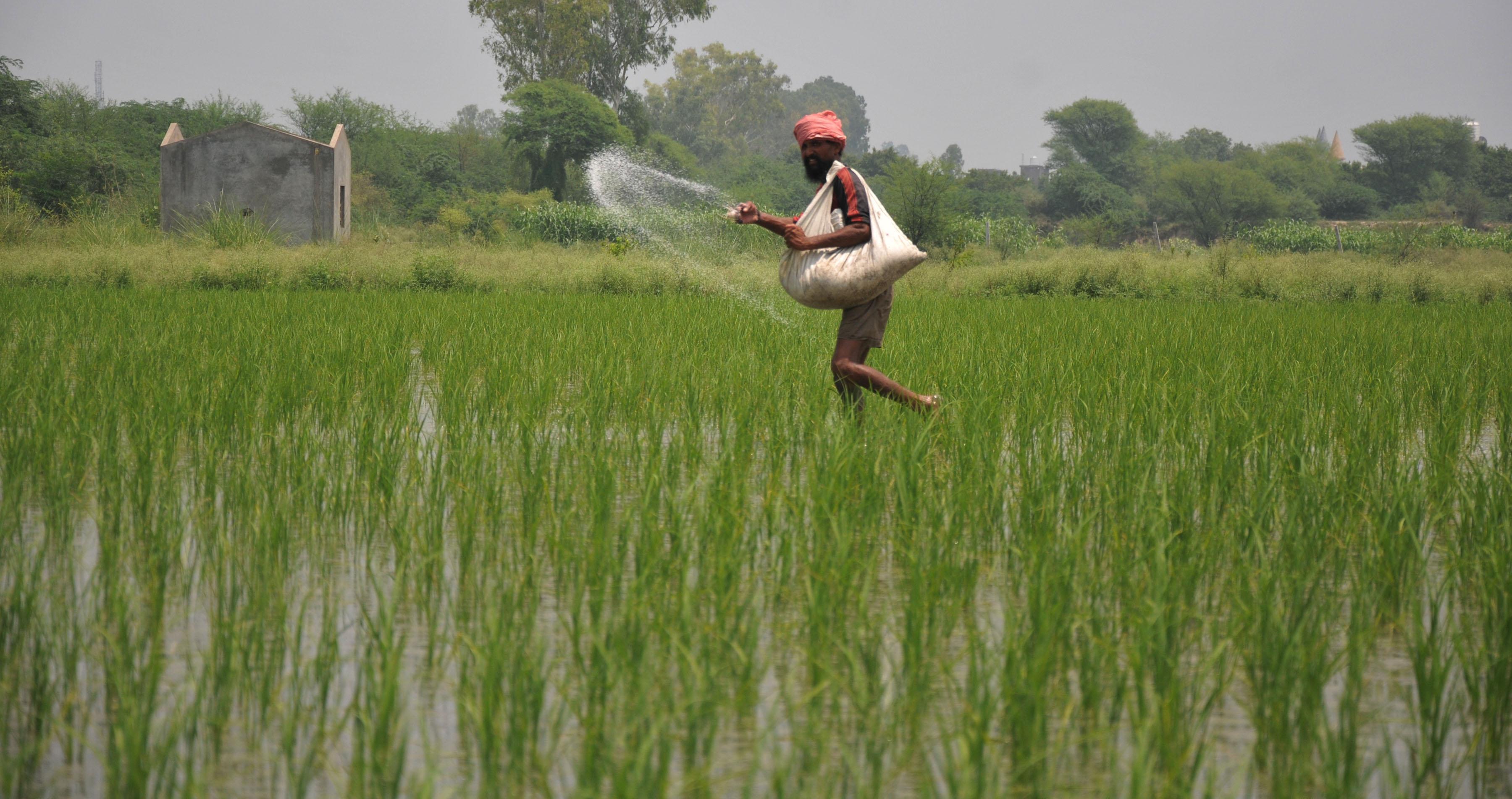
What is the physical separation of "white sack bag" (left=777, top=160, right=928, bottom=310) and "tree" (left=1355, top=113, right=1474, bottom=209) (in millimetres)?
49169

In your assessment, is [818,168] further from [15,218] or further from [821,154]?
[15,218]

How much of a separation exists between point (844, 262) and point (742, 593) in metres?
1.59

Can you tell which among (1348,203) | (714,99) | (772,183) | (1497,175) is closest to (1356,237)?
(1348,203)

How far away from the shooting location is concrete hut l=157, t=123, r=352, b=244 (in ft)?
64.3

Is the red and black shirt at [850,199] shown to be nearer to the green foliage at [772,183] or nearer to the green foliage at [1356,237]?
the green foliage at [1356,237]

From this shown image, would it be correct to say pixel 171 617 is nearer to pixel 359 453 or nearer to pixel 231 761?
pixel 231 761

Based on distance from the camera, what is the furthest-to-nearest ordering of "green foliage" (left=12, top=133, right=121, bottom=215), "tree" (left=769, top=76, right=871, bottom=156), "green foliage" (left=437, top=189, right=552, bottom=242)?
"tree" (left=769, top=76, right=871, bottom=156) → "green foliage" (left=437, top=189, right=552, bottom=242) → "green foliage" (left=12, top=133, right=121, bottom=215)

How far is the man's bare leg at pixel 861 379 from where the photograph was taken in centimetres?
380

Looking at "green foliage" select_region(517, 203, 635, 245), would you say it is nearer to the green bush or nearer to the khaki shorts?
the green bush

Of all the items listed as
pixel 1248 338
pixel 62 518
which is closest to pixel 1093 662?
pixel 62 518

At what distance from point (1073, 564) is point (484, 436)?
2.19 m

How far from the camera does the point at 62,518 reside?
252 centimetres

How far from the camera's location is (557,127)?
31672mm

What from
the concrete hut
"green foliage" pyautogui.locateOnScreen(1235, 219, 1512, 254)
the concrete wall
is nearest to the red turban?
the concrete wall
